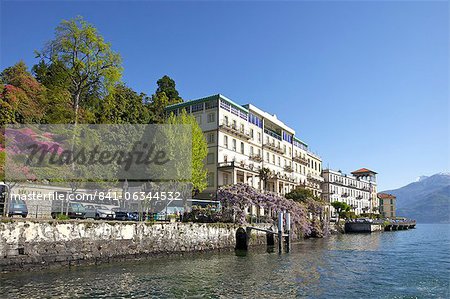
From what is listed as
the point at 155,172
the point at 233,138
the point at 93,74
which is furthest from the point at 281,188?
the point at 93,74

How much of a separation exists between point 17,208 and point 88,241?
446 centimetres

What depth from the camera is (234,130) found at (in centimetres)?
5447

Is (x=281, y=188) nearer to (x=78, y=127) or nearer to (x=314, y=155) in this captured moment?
(x=314, y=155)

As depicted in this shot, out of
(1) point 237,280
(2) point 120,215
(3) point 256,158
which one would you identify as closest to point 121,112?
(3) point 256,158

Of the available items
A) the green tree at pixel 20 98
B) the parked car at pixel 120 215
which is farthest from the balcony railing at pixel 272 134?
the parked car at pixel 120 215

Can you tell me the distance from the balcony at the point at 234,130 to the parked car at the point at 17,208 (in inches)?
1259

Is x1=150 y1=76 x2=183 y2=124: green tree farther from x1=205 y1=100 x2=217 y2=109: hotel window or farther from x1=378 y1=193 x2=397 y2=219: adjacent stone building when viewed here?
x1=378 y1=193 x2=397 y2=219: adjacent stone building

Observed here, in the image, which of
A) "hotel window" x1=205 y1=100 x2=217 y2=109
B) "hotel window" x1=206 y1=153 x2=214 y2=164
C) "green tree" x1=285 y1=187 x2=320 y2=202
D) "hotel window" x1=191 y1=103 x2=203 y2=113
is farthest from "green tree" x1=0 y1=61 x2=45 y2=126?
"green tree" x1=285 y1=187 x2=320 y2=202

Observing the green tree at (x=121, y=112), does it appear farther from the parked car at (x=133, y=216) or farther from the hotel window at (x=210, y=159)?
the parked car at (x=133, y=216)

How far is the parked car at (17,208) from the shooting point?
72.1ft

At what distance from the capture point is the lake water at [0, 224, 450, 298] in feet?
54.5

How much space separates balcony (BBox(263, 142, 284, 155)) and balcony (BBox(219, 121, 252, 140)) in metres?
6.88

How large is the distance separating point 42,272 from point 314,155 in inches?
3099

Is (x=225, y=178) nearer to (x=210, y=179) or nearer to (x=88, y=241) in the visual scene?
(x=210, y=179)
